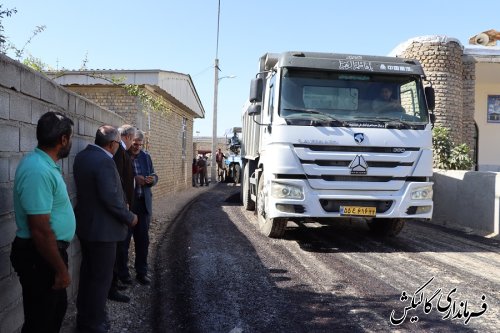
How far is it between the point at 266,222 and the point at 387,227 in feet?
7.27

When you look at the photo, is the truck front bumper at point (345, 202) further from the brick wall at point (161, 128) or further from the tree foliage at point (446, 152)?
the tree foliage at point (446, 152)

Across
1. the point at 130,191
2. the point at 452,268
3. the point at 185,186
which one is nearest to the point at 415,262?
the point at 452,268

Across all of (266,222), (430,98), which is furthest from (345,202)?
(430,98)

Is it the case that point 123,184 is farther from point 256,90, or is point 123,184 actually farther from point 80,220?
point 256,90

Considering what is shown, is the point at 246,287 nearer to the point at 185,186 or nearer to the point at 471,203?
the point at 471,203

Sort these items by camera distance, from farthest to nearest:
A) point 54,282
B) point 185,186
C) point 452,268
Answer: point 185,186 → point 452,268 → point 54,282

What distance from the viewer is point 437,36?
603 inches

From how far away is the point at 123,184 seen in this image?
460 cm

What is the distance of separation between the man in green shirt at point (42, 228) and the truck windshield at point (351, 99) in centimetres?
483

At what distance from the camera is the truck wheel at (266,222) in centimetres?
783

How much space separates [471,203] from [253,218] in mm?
4672

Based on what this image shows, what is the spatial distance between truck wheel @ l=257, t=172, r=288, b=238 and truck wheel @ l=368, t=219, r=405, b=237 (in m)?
1.96

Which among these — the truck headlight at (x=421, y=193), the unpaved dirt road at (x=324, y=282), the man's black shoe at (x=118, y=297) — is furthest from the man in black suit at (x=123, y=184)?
the truck headlight at (x=421, y=193)

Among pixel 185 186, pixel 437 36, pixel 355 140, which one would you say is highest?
pixel 437 36
